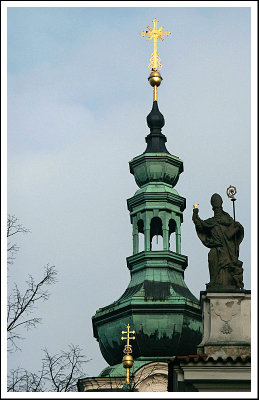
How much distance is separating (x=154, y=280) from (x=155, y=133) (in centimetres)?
780

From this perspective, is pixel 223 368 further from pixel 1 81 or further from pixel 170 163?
pixel 170 163

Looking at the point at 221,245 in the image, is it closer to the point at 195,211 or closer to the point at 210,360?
the point at 195,211

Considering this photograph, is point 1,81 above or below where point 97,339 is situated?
above

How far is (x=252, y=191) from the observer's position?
25.2m

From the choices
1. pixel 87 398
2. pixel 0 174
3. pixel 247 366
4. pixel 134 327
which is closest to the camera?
pixel 87 398

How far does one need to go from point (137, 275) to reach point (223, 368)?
2825 cm

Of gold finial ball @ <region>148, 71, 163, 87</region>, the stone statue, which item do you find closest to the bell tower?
gold finial ball @ <region>148, 71, 163, 87</region>

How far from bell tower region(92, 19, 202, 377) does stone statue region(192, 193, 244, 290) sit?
2069 centimetres

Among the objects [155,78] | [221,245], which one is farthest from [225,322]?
[155,78]

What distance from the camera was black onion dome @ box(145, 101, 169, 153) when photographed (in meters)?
61.1

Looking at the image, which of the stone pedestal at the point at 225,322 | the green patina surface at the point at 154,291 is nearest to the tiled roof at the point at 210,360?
the stone pedestal at the point at 225,322

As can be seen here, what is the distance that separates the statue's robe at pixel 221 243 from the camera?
3228cm

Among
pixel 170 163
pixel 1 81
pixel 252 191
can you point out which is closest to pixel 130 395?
pixel 252 191

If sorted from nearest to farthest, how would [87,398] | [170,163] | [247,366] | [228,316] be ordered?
[87,398]
[247,366]
[228,316]
[170,163]
